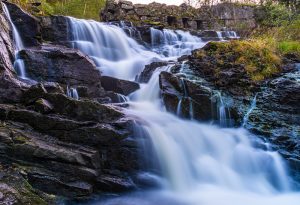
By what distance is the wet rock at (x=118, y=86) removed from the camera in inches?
398

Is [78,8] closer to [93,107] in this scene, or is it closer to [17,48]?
[17,48]

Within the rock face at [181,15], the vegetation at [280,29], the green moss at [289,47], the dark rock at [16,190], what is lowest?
the dark rock at [16,190]

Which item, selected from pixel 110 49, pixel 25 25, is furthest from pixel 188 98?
pixel 25 25

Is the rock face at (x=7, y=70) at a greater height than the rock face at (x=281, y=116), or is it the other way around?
the rock face at (x=7, y=70)

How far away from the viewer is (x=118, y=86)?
398 inches

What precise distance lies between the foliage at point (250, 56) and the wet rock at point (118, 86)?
233 centimetres

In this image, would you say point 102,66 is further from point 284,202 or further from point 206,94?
point 284,202

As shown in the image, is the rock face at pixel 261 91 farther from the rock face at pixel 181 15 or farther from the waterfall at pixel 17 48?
the rock face at pixel 181 15

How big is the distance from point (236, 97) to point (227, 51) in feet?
6.80

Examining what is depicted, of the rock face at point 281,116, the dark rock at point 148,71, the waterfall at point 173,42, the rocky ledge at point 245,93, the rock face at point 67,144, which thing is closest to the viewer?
the rock face at point 67,144

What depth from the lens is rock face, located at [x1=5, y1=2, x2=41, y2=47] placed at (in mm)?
11062

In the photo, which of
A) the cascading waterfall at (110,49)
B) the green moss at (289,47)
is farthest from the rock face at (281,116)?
the cascading waterfall at (110,49)

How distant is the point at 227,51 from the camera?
1068cm

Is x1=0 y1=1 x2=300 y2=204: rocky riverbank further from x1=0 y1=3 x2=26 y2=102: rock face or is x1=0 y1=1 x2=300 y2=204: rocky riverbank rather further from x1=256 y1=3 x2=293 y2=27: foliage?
x1=256 y1=3 x2=293 y2=27: foliage
